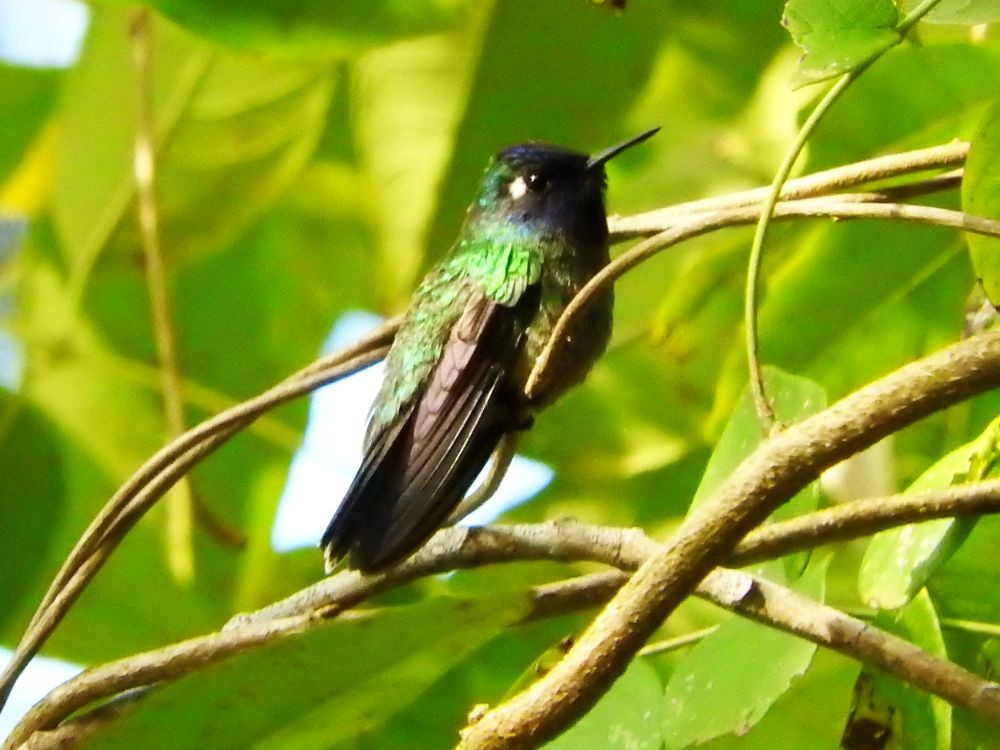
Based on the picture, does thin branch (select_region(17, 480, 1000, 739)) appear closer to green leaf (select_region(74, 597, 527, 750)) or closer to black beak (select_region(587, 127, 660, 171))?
green leaf (select_region(74, 597, 527, 750))

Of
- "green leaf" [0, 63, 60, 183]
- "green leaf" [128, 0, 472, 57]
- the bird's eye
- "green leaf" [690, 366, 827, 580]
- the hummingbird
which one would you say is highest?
"green leaf" [0, 63, 60, 183]

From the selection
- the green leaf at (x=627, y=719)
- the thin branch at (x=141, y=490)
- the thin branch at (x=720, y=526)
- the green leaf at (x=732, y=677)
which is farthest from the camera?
the thin branch at (x=141, y=490)

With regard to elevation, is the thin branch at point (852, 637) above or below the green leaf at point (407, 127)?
below

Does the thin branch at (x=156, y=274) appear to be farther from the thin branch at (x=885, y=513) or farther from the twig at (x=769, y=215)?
the thin branch at (x=885, y=513)

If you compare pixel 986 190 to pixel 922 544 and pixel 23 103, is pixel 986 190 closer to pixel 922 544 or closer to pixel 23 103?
pixel 922 544

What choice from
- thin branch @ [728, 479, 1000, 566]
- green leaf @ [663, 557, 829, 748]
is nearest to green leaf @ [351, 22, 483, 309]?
green leaf @ [663, 557, 829, 748]

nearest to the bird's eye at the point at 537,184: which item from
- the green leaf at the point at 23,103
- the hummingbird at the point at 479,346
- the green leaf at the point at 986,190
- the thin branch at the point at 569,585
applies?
the hummingbird at the point at 479,346

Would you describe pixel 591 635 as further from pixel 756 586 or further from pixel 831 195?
pixel 831 195

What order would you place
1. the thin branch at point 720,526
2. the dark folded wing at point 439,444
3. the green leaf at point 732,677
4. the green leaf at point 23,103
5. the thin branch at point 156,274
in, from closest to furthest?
1. the thin branch at point 720,526
2. the green leaf at point 732,677
3. the dark folded wing at point 439,444
4. the thin branch at point 156,274
5. the green leaf at point 23,103
